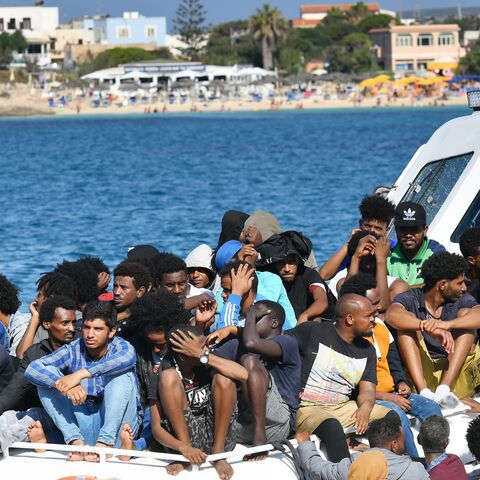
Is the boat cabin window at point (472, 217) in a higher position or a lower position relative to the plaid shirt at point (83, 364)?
higher

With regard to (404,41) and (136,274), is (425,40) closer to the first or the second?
(404,41)

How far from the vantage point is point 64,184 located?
5362 cm

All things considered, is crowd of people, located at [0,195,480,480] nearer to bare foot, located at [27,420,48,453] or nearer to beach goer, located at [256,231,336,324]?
bare foot, located at [27,420,48,453]

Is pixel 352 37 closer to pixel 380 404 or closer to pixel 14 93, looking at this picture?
pixel 14 93

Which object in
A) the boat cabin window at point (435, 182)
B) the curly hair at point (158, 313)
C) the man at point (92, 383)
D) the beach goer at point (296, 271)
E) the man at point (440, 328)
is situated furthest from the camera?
the boat cabin window at point (435, 182)

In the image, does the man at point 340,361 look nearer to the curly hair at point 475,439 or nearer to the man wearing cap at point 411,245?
the curly hair at point 475,439

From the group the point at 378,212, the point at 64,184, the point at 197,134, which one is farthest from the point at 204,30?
the point at 378,212

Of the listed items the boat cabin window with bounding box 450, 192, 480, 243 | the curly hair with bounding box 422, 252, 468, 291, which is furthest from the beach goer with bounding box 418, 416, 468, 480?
the boat cabin window with bounding box 450, 192, 480, 243

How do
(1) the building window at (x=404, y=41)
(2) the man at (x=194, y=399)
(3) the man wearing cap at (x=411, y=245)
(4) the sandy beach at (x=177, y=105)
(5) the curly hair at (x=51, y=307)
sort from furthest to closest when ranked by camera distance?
(1) the building window at (x=404, y=41) < (4) the sandy beach at (x=177, y=105) < (3) the man wearing cap at (x=411, y=245) < (5) the curly hair at (x=51, y=307) < (2) the man at (x=194, y=399)

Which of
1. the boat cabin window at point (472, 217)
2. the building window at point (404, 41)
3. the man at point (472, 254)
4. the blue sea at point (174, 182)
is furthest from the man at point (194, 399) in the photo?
the building window at point (404, 41)

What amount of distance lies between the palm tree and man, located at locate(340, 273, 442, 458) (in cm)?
15508

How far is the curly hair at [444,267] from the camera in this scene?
31.5 feet

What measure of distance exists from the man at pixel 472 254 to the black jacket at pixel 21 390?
3.23 meters

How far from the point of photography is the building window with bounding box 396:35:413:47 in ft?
615
